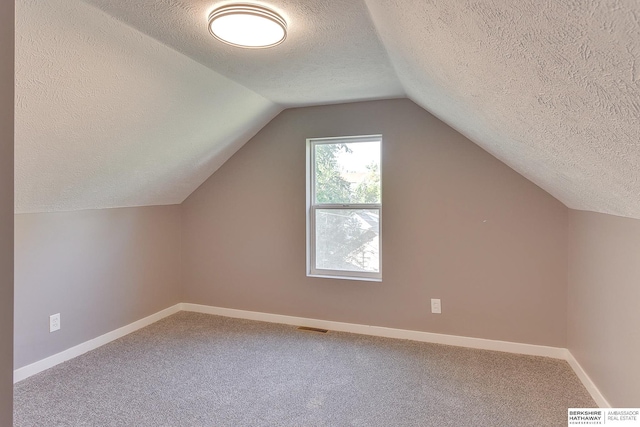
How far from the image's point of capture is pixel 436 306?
3.07 meters

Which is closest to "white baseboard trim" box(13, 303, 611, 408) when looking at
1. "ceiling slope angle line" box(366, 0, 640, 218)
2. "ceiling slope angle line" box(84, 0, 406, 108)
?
"ceiling slope angle line" box(366, 0, 640, 218)

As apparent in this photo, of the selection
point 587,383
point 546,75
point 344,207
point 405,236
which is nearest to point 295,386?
point 405,236

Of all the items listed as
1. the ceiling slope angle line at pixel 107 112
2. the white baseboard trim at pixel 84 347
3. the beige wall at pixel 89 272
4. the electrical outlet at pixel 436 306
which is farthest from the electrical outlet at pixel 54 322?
the electrical outlet at pixel 436 306

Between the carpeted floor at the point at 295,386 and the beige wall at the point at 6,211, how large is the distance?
1524mm

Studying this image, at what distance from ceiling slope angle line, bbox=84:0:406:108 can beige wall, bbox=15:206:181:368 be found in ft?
5.68

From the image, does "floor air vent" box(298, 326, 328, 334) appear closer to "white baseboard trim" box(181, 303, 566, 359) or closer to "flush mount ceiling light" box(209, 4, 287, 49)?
"white baseboard trim" box(181, 303, 566, 359)

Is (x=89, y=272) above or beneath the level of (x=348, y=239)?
beneath

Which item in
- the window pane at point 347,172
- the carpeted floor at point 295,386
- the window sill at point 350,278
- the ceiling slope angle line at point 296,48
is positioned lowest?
the carpeted floor at point 295,386

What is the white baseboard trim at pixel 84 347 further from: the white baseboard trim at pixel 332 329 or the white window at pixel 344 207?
the white window at pixel 344 207

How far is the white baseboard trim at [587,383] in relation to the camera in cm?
205

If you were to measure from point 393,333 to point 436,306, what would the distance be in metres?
0.46

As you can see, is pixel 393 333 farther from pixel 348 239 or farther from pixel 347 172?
pixel 347 172
